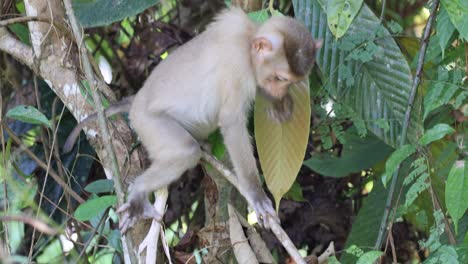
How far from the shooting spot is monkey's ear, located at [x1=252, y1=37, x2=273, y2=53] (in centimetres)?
357

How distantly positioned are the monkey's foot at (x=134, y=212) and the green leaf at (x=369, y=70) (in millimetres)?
1217

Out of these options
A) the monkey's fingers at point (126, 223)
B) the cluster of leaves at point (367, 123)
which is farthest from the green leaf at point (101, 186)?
the monkey's fingers at point (126, 223)

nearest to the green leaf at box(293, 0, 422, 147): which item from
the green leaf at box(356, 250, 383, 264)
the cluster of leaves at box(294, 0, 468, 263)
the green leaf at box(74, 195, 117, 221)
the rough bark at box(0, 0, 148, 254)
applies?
the cluster of leaves at box(294, 0, 468, 263)

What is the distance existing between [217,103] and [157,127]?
14.7 inches

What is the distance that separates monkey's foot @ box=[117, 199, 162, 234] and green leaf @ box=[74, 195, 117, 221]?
17 centimetres

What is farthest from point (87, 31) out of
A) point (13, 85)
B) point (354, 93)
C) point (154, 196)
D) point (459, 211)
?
point (459, 211)

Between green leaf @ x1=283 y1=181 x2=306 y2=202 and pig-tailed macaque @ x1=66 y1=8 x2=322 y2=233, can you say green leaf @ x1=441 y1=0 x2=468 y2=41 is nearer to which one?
pig-tailed macaque @ x1=66 y1=8 x2=322 y2=233

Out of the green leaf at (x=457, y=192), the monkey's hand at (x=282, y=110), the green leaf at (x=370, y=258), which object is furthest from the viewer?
the monkey's hand at (x=282, y=110)

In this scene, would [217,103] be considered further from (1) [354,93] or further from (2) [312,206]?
(2) [312,206]

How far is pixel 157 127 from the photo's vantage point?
3.76 m

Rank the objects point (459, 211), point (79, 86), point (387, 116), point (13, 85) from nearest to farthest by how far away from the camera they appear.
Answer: point (459, 211), point (79, 86), point (387, 116), point (13, 85)

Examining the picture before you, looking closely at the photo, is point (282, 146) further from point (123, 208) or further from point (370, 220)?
point (370, 220)

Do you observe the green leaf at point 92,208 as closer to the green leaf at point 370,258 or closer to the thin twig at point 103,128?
the thin twig at point 103,128

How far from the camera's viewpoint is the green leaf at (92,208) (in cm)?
311
